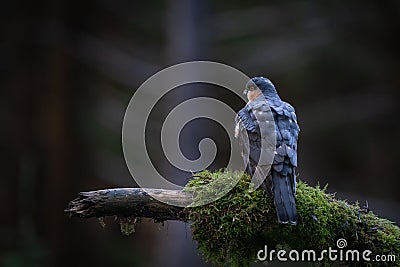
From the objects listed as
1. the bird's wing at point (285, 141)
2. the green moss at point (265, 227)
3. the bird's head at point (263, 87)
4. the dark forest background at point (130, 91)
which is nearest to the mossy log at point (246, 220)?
the green moss at point (265, 227)

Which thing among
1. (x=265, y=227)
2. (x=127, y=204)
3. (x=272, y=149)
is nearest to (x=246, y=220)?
(x=265, y=227)

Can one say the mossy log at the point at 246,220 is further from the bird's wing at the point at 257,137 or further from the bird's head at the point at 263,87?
the bird's head at the point at 263,87

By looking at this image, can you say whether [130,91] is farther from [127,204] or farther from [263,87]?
[127,204]

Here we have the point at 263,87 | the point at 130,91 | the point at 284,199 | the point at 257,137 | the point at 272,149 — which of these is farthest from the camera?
the point at 130,91

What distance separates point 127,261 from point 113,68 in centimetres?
366

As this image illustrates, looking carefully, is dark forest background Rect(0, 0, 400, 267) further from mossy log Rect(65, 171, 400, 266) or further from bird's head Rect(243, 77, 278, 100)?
mossy log Rect(65, 171, 400, 266)

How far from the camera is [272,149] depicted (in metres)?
3.24

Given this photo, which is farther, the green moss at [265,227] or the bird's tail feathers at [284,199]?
the green moss at [265,227]

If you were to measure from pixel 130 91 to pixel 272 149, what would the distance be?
809cm

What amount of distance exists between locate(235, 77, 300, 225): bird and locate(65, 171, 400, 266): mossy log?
100 millimetres

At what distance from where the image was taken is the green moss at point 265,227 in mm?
3104

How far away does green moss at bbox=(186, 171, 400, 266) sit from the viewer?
3.10 m

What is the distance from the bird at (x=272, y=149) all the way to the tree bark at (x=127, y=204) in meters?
0.44

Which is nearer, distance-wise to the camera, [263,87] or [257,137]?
[257,137]
